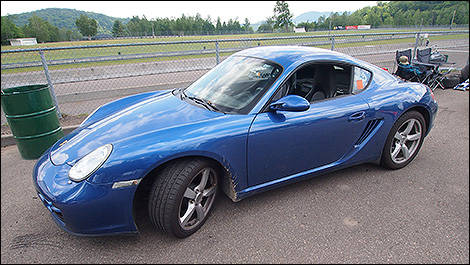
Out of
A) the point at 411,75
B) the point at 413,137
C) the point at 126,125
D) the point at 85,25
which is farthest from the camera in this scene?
the point at 85,25

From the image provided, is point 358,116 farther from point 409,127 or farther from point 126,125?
point 126,125

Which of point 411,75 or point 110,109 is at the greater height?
point 110,109

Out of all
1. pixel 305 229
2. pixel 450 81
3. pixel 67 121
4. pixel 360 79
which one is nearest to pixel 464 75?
pixel 450 81

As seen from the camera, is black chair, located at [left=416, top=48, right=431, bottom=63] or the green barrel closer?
the green barrel

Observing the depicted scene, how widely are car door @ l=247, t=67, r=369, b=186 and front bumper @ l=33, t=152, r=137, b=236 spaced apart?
3.32 ft

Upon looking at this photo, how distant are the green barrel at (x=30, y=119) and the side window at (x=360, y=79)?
3.98 metres

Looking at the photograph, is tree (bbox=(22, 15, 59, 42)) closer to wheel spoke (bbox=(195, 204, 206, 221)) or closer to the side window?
wheel spoke (bbox=(195, 204, 206, 221))

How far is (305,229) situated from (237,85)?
145cm

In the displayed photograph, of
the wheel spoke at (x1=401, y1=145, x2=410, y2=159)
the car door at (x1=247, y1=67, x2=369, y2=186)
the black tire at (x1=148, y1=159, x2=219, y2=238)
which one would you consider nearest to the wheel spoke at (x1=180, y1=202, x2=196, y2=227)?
the black tire at (x1=148, y1=159, x2=219, y2=238)

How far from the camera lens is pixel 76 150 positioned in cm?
209

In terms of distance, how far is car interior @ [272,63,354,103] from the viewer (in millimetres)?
2869

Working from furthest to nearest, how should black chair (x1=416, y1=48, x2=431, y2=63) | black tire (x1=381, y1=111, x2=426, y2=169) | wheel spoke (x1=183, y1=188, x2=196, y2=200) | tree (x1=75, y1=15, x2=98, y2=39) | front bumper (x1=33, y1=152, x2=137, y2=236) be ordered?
tree (x1=75, y1=15, x2=98, y2=39), black chair (x1=416, y1=48, x2=431, y2=63), black tire (x1=381, y1=111, x2=426, y2=169), wheel spoke (x1=183, y1=188, x2=196, y2=200), front bumper (x1=33, y1=152, x2=137, y2=236)

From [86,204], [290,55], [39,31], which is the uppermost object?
[39,31]

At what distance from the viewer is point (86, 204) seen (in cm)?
179
